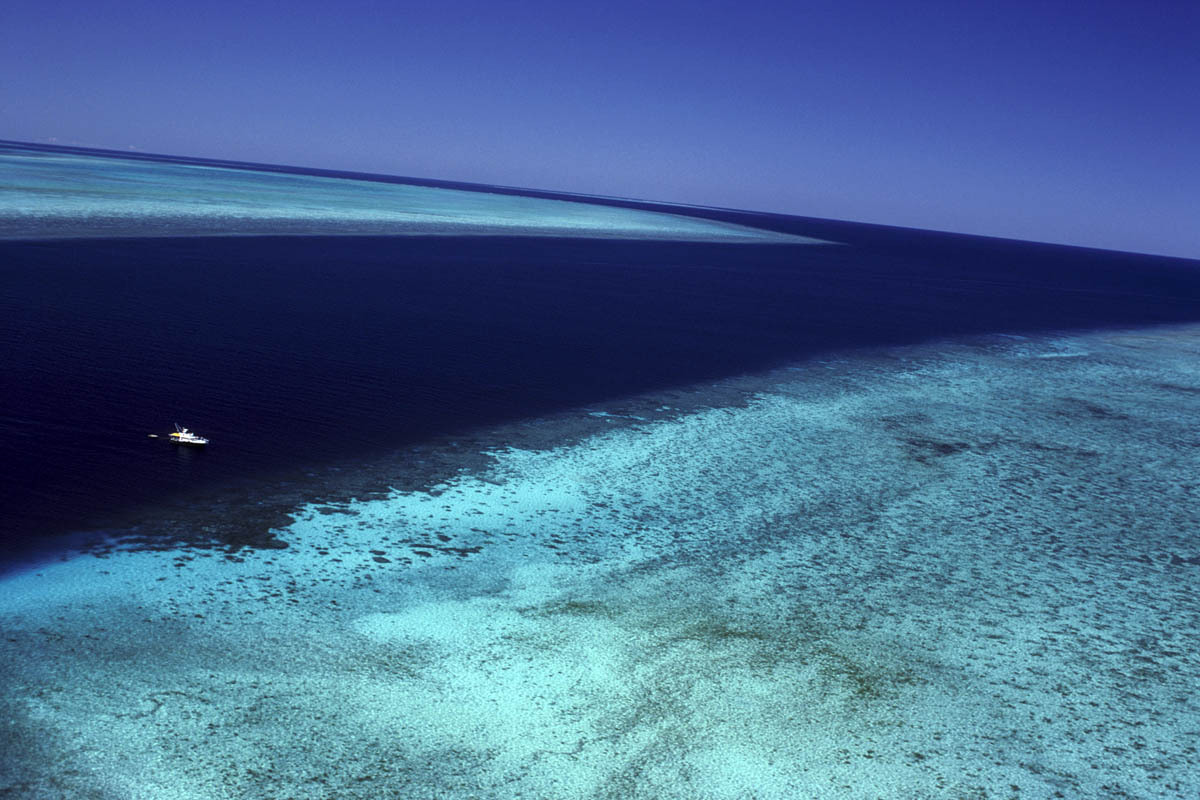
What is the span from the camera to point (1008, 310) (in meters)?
43.8

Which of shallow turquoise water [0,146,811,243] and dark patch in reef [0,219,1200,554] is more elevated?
shallow turquoise water [0,146,811,243]

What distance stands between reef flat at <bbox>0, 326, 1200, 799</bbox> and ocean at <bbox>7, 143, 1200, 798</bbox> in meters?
0.04

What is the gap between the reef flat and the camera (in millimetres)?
6547

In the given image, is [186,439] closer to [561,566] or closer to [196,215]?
[561,566]

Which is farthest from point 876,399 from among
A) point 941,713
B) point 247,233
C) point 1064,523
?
point 247,233

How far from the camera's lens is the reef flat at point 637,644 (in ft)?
21.5

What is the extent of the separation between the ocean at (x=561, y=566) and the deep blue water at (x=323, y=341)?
0.41 ft

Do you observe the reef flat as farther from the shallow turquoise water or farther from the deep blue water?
the shallow turquoise water

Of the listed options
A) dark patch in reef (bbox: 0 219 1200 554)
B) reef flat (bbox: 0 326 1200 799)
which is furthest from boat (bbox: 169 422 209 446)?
reef flat (bbox: 0 326 1200 799)

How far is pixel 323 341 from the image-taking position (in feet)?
67.1

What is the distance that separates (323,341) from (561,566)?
40.9ft

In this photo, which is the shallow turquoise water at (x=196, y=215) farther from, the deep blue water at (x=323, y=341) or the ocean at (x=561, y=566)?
the ocean at (x=561, y=566)

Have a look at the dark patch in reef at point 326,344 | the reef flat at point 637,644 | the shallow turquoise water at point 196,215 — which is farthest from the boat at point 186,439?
the shallow turquoise water at point 196,215

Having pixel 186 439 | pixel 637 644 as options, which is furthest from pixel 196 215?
pixel 637 644
